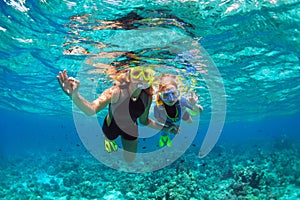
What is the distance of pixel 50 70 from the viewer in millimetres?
18500

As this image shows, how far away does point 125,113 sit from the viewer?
21.5 feet

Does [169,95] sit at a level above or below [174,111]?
above

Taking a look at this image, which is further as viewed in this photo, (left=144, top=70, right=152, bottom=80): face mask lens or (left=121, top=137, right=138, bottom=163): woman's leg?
(left=121, top=137, right=138, bottom=163): woman's leg

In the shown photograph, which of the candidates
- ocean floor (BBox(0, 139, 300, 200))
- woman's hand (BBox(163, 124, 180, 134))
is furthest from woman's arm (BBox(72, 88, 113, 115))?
ocean floor (BBox(0, 139, 300, 200))

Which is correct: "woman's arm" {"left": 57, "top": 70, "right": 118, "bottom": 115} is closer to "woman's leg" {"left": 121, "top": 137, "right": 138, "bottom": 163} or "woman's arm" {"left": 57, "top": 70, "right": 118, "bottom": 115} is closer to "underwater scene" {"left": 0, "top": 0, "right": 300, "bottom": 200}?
"underwater scene" {"left": 0, "top": 0, "right": 300, "bottom": 200}

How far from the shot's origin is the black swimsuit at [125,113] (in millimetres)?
6523

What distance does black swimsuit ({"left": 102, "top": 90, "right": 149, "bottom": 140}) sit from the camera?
6.52 metres

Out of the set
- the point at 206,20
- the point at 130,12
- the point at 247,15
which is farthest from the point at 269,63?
the point at 130,12

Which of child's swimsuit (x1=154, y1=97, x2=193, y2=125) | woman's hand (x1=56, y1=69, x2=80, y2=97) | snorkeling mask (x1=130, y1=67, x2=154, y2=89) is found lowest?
woman's hand (x1=56, y1=69, x2=80, y2=97)

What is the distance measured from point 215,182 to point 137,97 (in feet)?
35.0

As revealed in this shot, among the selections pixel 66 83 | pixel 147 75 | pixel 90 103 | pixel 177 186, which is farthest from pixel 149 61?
pixel 66 83

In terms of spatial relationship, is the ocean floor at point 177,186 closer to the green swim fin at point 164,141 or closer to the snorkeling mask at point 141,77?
the green swim fin at point 164,141

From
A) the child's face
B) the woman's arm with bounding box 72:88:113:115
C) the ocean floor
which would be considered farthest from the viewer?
the ocean floor

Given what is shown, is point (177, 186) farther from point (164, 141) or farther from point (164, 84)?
point (164, 84)
